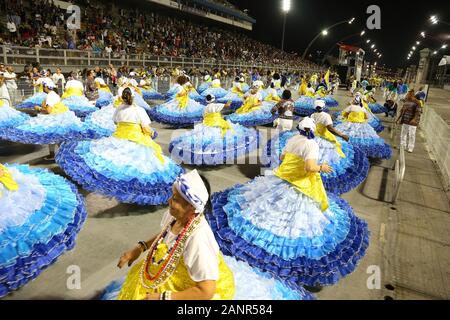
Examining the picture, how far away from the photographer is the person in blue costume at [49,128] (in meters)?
6.69

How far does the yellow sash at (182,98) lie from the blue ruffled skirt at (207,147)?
11.8ft

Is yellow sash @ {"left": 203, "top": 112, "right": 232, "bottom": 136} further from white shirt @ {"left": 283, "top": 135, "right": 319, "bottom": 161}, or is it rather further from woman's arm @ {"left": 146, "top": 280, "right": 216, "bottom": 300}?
woman's arm @ {"left": 146, "top": 280, "right": 216, "bottom": 300}

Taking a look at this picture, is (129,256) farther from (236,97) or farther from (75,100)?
(236,97)

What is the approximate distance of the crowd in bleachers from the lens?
58.0 ft

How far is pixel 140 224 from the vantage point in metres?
5.12

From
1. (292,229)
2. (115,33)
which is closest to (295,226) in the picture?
(292,229)

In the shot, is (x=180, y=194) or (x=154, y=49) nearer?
(x=180, y=194)

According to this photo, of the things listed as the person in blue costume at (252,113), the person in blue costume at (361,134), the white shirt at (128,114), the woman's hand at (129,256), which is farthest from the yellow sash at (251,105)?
the woman's hand at (129,256)

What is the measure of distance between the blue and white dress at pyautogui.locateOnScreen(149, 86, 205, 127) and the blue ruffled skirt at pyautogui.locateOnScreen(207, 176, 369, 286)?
736cm

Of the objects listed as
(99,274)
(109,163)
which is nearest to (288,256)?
(99,274)

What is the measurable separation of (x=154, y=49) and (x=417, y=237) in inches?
964

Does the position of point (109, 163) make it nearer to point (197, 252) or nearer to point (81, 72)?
point (197, 252)

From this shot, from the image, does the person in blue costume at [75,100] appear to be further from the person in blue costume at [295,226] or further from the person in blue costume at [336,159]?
the person in blue costume at [295,226]

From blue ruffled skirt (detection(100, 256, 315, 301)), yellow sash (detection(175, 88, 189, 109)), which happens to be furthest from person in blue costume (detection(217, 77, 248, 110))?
blue ruffled skirt (detection(100, 256, 315, 301))
